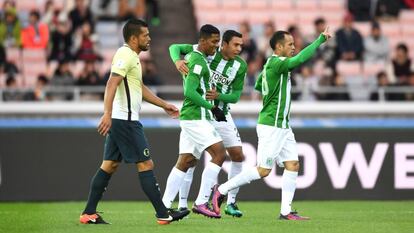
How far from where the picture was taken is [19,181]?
17016 mm

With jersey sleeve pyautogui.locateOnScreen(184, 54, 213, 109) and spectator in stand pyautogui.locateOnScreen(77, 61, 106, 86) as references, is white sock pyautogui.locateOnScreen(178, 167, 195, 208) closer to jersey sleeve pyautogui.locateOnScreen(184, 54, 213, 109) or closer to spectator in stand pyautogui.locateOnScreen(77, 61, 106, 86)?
jersey sleeve pyautogui.locateOnScreen(184, 54, 213, 109)

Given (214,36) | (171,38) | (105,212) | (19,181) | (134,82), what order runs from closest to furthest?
(134,82), (214,36), (105,212), (19,181), (171,38)

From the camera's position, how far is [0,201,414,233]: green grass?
38.3ft

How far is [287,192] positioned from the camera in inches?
510

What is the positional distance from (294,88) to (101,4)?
516 cm

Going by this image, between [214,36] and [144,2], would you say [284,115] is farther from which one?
[144,2]

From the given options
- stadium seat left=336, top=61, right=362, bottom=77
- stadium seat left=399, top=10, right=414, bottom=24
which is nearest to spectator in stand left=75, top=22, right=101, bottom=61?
stadium seat left=336, top=61, right=362, bottom=77

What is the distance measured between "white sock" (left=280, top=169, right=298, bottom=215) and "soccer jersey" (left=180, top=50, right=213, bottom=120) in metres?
1.07

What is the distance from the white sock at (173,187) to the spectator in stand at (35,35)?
29.5ft

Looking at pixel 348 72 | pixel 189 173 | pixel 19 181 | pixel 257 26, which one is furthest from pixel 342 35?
pixel 189 173

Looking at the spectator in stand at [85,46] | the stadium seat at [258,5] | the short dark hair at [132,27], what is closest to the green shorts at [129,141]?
the short dark hair at [132,27]

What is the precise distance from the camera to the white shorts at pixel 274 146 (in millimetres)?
13031

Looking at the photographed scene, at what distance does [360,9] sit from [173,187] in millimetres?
11423

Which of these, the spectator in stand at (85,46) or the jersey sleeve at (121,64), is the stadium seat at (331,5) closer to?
the spectator in stand at (85,46)
